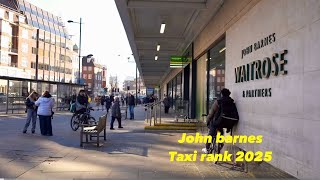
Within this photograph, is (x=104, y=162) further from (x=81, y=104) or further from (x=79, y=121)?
(x=81, y=104)

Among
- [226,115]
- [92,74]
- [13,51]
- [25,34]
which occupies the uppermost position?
[25,34]

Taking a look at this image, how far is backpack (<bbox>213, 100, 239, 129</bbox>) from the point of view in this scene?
29.4 ft

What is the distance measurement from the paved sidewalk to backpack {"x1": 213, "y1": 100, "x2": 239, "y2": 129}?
0.97 meters

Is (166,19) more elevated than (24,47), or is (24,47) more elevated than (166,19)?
(24,47)

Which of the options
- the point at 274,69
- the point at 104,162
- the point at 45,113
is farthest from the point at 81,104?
the point at 274,69

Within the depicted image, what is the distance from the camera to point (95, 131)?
1174 centimetres

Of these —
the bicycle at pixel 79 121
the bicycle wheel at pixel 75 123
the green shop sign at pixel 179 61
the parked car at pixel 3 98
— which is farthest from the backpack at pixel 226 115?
the parked car at pixel 3 98

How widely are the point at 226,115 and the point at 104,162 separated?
286 cm

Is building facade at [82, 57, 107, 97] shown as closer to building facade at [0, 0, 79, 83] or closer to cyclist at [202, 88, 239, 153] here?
building facade at [0, 0, 79, 83]

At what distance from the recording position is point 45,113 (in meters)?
14.6

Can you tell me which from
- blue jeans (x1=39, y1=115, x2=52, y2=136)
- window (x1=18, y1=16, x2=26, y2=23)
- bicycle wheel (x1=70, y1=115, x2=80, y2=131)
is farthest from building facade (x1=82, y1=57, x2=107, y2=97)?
blue jeans (x1=39, y1=115, x2=52, y2=136)

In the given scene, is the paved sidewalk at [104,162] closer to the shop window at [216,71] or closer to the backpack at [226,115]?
the backpack at [226,115]

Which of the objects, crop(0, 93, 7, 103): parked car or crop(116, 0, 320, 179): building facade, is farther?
crop(0, 93, 7, 103): parked car

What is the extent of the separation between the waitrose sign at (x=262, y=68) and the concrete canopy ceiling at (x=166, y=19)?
3.20 m
